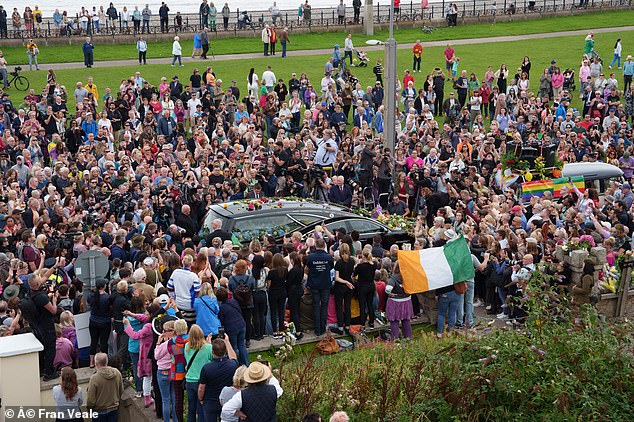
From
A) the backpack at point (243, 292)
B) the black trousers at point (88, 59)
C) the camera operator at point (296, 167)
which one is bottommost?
the backpack at point (243, 292)

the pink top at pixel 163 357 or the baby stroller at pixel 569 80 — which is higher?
the baby stroller at pixel 569 80

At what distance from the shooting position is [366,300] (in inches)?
642

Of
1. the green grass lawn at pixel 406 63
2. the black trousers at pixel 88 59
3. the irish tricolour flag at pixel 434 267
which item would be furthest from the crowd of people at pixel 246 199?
the black trousers at pixel 88 59

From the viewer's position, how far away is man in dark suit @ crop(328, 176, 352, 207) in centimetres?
2270

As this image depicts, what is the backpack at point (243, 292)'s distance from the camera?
587 inches

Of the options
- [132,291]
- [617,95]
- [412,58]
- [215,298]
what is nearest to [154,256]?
[132,291]

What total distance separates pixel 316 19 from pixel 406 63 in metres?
11.0

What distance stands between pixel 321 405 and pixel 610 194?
455 inches

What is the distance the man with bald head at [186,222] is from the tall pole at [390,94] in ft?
19.8

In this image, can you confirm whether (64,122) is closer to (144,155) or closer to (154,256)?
(144,155)

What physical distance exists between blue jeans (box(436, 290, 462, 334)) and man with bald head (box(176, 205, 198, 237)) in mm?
6093

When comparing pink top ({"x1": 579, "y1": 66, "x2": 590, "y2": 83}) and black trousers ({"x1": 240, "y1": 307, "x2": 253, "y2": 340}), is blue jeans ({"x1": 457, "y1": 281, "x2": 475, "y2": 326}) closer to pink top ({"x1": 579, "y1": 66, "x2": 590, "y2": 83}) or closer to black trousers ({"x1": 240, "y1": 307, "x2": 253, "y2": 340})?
black trousers ({"x1": 240, "y1": 307, "x2": 253, "y2": 340})

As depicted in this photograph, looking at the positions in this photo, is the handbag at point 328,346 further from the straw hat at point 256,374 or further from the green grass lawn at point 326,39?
the green grass lawn at point 326,39

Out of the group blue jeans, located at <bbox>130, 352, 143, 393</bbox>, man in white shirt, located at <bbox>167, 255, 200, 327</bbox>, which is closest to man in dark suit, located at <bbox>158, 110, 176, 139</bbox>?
man in white shirt, located at <bbox>167, 255, 200, 327</bbox>
